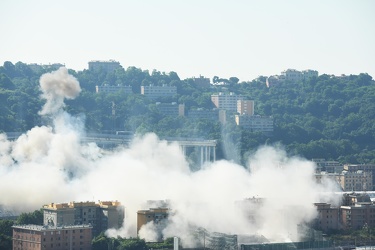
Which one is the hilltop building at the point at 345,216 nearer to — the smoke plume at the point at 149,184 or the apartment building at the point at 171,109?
the smoke plume at the point at 149,184

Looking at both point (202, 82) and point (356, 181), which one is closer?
point (356, 181)

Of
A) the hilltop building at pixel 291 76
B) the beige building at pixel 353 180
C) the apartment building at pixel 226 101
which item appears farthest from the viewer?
the hilltop building at pixel 291 76

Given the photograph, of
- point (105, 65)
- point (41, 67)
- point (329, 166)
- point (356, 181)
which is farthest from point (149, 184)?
point (105, 65)

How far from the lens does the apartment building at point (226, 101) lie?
128 metres

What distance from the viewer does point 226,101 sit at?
129625 mm

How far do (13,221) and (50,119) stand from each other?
1192 inches

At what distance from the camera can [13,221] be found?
2458 inches

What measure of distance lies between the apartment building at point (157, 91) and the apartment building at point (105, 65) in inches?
320

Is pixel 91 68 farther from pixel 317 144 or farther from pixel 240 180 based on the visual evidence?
pixel 240 180

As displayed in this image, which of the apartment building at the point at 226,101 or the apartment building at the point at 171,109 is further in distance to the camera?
the apartment building at the point at 226,101

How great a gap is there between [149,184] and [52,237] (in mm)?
15313

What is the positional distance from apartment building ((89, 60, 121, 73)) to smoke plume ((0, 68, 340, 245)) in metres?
51.8

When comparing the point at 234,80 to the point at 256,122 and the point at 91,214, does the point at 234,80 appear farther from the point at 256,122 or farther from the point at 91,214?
the point at 91,214

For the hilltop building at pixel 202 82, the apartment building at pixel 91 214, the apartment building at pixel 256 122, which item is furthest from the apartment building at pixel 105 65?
the apartment building at pixel 91 214
